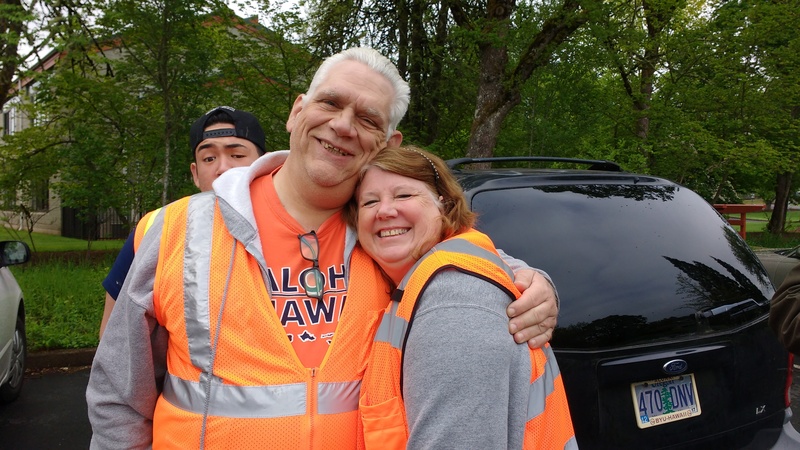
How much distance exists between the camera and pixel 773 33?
33.1ft

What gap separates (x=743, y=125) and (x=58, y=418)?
11222mm

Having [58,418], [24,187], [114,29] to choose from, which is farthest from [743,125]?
[24,187]

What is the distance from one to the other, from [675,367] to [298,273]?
1458 millimetres

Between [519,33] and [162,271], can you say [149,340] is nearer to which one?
[162,271]

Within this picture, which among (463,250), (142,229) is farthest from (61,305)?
(463,250)

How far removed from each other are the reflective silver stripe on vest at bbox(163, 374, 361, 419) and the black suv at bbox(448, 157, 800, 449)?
38.2 inches

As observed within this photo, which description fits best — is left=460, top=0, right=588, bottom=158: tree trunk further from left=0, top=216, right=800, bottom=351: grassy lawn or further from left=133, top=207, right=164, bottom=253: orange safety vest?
left=133, top=207, right=164, bottom=253: orange safety vest

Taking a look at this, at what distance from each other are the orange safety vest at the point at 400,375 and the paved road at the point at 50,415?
376 cm

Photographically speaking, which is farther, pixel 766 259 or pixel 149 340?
pixel 766 259

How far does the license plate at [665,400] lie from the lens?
87.0 inches

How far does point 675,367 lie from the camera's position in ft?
7.44

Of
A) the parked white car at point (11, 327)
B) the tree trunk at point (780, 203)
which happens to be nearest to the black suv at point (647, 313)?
the parked white car at point (11, 327)

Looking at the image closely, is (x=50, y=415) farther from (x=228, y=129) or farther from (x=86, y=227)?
(x=86, y=227)

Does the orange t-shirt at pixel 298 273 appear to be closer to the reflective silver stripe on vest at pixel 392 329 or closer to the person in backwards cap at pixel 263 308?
the person in backwards cap at pixel 263 308
